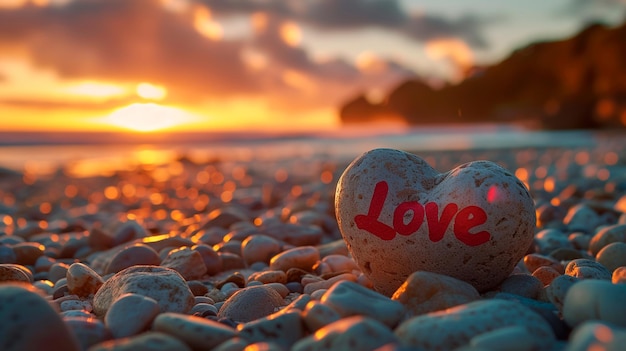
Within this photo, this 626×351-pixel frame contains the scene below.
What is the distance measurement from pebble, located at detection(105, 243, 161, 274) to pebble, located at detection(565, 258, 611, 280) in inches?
82.1

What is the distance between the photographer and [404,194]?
234 cm

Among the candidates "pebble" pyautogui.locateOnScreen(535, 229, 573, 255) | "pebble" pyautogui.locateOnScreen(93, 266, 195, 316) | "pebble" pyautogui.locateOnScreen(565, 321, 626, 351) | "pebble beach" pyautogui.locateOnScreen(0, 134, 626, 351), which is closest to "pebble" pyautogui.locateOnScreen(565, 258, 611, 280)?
"pebble beach" pyautogui.locateOnScreen(0, 134, 626, 351)

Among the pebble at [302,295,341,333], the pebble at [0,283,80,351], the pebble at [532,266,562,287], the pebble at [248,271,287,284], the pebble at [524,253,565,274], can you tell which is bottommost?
the pebble at [524,253,565,274]

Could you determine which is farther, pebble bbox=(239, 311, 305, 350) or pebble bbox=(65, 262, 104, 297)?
pebble bbox=(65, 262, 104, 297)

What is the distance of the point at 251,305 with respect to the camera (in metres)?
2.26

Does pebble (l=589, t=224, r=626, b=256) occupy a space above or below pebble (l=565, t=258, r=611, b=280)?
below

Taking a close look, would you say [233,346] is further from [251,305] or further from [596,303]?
[596,303]

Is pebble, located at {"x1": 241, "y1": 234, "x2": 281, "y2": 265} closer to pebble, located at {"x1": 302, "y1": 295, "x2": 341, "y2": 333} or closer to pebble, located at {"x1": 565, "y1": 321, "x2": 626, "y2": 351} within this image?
pebble, located at {"x1": 302, "y1": 295, "x2": 341, "y2": 333}

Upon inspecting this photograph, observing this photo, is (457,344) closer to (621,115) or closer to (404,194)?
(404,194)

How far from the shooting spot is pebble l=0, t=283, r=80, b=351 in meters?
1.49

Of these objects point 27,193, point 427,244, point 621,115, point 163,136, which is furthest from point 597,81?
point 427,244

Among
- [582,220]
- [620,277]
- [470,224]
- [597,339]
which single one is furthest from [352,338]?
[582,220]

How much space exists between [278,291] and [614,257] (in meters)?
1.66

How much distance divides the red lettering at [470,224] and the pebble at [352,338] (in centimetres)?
78
